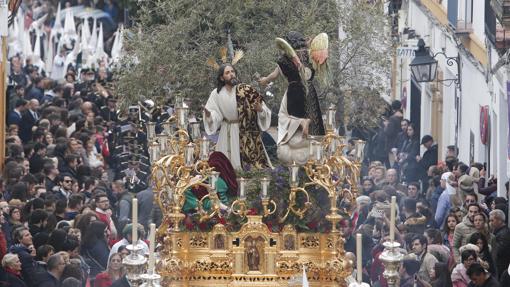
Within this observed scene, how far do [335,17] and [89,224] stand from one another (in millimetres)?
9534

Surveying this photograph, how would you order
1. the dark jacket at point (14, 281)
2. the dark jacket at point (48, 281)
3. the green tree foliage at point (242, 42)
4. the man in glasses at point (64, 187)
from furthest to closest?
1. the green tree foliage at point (242, 42)
2. the man in glasses at point (64, 187)
3. the dark jacket at point (48, 281)
4. the dark jacket at point (14, 281)

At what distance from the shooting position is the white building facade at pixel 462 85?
37.0m

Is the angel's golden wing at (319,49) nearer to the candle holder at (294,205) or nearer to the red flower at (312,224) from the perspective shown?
the candle holder at (294,205)

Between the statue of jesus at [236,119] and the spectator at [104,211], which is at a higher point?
the statue of jesus at [236,119]

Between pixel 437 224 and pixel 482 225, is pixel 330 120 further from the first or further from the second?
pixel 437 224

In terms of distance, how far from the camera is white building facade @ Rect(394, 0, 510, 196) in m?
37.0

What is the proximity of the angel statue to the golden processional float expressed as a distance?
0.50 m

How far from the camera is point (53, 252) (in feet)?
88.3

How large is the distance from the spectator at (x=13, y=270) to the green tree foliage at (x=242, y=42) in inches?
361

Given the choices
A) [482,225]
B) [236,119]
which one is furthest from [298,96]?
[482,225]

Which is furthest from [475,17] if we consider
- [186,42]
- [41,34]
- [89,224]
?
[41,34]

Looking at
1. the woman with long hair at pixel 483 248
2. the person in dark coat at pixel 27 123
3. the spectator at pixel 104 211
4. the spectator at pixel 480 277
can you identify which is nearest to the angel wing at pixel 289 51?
the spectator at pixel 480 277

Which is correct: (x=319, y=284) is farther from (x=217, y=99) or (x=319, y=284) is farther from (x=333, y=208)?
(x=217, y=99)

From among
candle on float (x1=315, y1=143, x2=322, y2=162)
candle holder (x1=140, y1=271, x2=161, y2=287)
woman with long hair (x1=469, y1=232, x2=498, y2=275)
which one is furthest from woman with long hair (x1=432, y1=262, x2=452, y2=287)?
candle holder (x1=140, y1=271, x2=161, y2=287)
